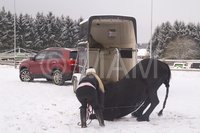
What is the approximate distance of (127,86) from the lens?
982 cm

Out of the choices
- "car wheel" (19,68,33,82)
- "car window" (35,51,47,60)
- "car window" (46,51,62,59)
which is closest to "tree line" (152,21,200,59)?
"car wheel" (19,68,33,82)

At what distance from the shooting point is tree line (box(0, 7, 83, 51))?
71.6 metres

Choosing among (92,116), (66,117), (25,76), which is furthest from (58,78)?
(92,116)

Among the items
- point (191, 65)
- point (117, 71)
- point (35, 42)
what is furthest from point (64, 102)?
point (35, 42)

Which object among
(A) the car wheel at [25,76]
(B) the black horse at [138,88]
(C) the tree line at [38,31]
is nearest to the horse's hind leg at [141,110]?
(B) the black horse at [138,88]

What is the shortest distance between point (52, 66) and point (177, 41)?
59.6 meters

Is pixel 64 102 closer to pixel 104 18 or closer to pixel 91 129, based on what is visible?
pixel 104 18

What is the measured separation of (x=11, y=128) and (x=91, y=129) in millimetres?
1726

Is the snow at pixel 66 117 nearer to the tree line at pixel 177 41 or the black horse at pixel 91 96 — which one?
the black horse at pixel 91 96

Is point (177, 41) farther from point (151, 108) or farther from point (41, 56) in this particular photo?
point (151, 108)

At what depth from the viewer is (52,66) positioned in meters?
18.9

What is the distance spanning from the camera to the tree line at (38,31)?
71562 mm

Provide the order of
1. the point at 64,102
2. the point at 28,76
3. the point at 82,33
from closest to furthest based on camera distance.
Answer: the point at 64,102
the point at 82,33
the point at 28,76

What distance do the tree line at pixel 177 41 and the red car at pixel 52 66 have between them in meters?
53.9
